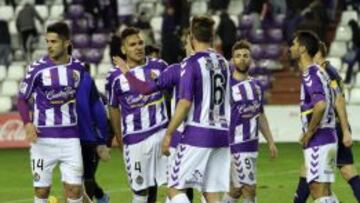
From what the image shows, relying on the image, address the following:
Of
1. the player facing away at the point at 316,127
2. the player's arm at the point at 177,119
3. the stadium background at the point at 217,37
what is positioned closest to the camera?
the player's arm at the point at 177,119

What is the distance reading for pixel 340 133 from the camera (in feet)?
44.1

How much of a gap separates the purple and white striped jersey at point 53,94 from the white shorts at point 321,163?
7.86 feet

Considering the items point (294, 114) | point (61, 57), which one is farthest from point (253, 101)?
point (294, 114)

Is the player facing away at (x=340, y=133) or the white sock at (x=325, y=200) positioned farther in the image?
the player facing away at (x=340, y=133)

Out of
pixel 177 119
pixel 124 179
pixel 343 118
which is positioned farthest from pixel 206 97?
pixel 124 179

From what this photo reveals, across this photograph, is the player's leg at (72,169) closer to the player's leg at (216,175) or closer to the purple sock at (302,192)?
the player's leg at (216,175)

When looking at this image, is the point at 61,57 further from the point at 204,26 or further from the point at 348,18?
the point at 348,18

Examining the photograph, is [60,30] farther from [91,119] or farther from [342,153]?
[342,153]

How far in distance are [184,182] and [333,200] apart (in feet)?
6.16

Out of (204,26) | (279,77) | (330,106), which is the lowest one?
(279,77)

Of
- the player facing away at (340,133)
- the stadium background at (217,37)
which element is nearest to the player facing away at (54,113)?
the player facing away at (340,133)

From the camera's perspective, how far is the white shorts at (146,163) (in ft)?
41.7

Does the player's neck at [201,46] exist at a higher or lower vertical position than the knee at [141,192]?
higher

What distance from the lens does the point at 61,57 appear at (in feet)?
41.2
